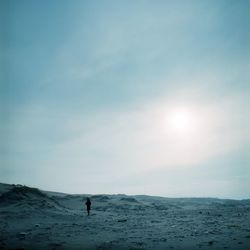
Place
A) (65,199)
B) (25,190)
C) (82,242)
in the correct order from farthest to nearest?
(65,199) → (25,190) → (82,242)

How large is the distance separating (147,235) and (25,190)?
30131mm

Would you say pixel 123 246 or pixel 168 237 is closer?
pixel 123 246

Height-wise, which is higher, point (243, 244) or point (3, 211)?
point (3, 211)

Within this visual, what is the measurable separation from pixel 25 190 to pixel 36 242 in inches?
1192

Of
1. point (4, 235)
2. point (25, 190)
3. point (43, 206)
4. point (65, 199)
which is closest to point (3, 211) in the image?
point (43, 206)

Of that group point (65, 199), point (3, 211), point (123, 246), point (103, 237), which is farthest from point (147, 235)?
point (65, 199)

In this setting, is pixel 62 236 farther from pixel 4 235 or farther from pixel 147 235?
pixel 147 235

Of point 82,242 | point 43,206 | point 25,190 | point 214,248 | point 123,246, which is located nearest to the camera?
point 214,248

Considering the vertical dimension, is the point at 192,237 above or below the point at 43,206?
below

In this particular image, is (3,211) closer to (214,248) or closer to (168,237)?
(168,237)

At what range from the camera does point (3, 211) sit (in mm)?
32469

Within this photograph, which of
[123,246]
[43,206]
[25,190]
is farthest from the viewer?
[25,190]

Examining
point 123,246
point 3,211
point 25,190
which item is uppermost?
point 25,190

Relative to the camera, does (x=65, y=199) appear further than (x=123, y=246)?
Yes
